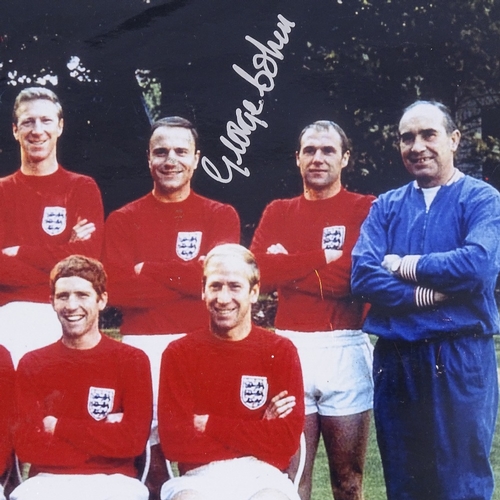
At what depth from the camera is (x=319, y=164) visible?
371 centimetres

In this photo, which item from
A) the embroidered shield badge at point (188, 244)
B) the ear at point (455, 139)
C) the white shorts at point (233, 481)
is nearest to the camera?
the white shorts at point (233, 481)

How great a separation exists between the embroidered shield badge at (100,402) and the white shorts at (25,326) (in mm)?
363

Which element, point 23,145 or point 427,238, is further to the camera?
point 23,145

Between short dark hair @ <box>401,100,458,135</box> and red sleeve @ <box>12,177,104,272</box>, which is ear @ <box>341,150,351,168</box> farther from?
red sleeve @ <box>12,177,104,272</box>

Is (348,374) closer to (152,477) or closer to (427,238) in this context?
(427,238)

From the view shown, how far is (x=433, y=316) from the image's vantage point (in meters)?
3.47

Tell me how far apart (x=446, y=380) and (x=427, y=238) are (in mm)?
621

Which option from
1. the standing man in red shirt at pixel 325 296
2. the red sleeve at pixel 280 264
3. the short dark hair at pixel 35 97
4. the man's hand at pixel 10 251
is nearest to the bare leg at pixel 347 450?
the standing man in red shirt at pixel 325 296

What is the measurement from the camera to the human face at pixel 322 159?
12.1 feet

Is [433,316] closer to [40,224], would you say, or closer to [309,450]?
[309,450]

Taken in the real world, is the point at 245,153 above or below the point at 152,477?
above

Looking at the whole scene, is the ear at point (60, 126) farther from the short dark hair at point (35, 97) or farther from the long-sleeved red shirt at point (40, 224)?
the long-sleeved red shirt at point (40, 224)

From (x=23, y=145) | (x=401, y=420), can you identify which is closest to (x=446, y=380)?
(x=401, y=420)

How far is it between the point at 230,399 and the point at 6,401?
102 centimetres
